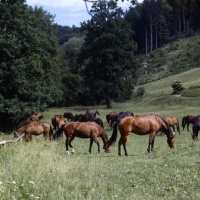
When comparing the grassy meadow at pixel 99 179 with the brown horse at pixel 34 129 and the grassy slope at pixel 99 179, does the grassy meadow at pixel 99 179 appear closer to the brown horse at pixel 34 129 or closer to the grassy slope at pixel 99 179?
the grassy slope at pixel 99 179

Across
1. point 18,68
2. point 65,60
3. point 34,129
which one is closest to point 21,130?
point 34,129

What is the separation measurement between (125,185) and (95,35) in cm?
4215

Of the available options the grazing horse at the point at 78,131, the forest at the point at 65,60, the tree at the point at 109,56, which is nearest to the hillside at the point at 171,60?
the forest at the point at 65,60

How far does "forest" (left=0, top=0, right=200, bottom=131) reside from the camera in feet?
94.1

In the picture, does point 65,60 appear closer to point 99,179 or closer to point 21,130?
point 21,130

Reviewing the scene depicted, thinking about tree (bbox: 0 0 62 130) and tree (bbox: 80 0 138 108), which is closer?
tree (bbox: 0 0 62 130)

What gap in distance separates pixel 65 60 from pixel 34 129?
41228mm

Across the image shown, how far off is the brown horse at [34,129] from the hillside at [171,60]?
47255 millimetres

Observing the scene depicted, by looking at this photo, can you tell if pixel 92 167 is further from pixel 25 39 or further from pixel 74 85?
pixel 74 85

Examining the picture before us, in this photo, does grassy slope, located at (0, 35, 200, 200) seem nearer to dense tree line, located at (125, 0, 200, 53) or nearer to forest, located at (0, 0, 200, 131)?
forest, located at (0, 0, 200, 131)

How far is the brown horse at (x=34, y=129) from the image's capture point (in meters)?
18.5

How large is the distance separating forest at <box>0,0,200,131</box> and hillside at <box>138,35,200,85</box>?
9.09 meters

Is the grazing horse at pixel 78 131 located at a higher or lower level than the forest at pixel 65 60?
lower

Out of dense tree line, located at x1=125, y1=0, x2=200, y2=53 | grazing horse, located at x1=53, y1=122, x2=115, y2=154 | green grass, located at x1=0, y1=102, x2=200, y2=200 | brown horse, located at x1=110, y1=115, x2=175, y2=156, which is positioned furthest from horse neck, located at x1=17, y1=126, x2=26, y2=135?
dense tree line, located at x1=125, y1=0, x2=200, y2=53
